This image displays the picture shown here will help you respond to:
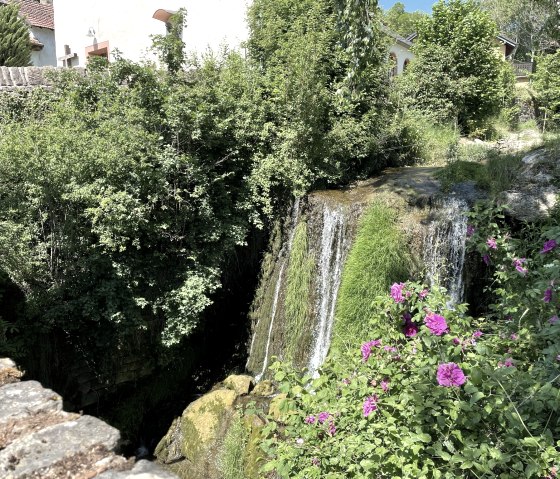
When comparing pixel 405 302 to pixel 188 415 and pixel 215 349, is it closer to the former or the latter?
pixel 188 415

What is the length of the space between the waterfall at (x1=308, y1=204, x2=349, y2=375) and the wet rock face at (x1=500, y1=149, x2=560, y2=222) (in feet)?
6.80

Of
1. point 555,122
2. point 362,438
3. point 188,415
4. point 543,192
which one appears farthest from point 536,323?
point 555,122

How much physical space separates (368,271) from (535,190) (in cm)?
234

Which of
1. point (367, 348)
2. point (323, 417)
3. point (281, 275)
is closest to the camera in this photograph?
point (323, 417)

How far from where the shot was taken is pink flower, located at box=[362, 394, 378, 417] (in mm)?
2553

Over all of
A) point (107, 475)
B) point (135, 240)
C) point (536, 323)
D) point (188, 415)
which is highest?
point (135, 240)

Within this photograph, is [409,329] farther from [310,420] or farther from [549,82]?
[549,82]

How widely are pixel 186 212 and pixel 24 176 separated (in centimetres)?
206

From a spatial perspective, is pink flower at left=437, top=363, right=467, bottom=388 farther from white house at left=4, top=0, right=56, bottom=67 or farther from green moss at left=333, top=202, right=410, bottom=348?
white house at left=4, top=0, right=56, bottom=67

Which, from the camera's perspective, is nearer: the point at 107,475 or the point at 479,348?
the point at 107,475

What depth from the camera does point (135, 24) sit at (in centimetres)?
1276

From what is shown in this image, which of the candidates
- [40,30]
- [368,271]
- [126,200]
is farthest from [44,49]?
[368,271]

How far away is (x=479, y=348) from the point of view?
2.36 m

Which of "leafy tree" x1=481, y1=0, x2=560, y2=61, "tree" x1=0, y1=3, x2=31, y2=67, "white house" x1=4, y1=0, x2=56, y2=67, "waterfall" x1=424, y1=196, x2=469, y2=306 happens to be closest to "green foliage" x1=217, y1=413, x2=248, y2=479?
"waterfall" x1=424, y1=196, x2=469, y2=306
